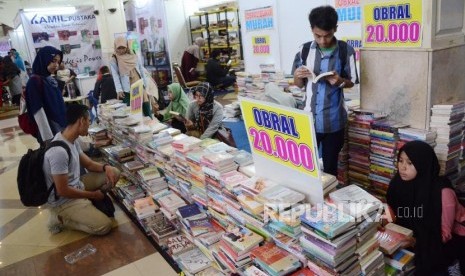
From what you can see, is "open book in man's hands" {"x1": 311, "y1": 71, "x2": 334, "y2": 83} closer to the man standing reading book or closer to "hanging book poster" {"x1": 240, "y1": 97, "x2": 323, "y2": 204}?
the man standing reading book

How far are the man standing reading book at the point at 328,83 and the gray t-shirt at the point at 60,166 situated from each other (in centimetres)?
205

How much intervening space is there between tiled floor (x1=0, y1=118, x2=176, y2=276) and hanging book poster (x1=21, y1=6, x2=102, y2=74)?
594 centimetres

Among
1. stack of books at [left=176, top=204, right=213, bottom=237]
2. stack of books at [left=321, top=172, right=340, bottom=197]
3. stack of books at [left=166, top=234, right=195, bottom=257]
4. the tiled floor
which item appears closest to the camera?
stack of books at [left=321, top=172, right=340, bottom=197]

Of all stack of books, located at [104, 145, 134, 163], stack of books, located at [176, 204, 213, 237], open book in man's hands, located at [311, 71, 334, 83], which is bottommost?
stack of books, located at [176, 204, 213, 237]

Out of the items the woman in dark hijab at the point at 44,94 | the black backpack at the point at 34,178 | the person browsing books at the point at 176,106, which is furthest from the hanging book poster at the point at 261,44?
the black backpack at the point at 34,178

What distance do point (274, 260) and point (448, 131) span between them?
1618 mm

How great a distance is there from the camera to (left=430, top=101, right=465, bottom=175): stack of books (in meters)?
2.50

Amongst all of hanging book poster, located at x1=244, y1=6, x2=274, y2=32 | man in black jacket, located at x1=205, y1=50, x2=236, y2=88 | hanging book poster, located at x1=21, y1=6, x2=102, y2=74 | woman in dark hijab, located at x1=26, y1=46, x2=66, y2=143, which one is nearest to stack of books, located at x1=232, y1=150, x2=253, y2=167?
woman in dark hijab, located at x1=26, y1=46, x2=66, y2=143

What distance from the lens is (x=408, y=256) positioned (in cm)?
177

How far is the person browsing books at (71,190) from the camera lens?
310 centimetres

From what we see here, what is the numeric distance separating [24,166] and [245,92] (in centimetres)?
418

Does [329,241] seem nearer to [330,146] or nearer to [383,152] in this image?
[330,146]

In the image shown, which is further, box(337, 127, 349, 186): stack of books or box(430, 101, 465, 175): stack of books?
box(337, 127, 349, 186): stack of books

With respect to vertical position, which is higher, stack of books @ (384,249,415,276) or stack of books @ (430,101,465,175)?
stack of books @ (430,101,465,175)
